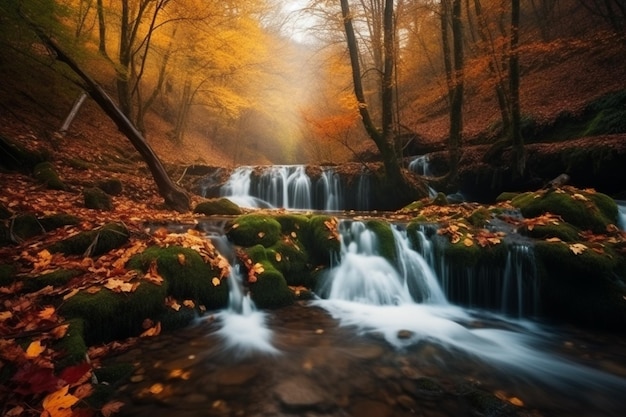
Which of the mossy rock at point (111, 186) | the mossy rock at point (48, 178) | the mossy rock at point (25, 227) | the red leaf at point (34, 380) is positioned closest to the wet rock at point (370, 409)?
the red leaf at point (34, 380)

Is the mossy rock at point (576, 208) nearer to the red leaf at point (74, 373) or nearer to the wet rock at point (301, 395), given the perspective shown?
the wet rock at point (301, 395)

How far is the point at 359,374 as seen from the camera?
308cm

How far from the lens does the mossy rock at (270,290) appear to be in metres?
4.68

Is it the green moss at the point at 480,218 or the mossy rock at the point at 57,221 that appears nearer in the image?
the mossy rock at the point at 57,221

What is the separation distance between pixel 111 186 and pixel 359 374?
25.4ft

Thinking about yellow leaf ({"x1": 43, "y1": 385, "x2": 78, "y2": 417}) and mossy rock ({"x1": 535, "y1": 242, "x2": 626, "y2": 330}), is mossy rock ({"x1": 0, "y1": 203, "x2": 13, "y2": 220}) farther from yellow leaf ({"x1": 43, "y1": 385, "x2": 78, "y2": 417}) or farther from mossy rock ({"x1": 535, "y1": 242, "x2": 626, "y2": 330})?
mossy rock ({"x1": 535, "y1": 242, "x2": 626, "y2": 330})

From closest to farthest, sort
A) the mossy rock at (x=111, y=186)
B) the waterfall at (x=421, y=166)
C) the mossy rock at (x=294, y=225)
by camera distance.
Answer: the mossy rock at (x=294, y=225) → the mossy rock at (x=111, y=186) → the waterfall at (x=421, y=166)

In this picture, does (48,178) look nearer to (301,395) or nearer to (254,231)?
(254,231)

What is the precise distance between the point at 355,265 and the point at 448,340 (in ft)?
6.56

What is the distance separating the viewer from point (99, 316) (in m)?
3.15

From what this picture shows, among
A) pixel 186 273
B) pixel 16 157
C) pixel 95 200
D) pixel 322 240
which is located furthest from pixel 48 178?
pixel 322 240

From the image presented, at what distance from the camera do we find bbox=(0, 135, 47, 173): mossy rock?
6953 millimetres

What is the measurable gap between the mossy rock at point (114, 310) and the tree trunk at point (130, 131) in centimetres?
474

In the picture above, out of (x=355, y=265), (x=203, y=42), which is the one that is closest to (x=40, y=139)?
(x=203, y=42)
